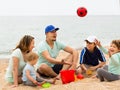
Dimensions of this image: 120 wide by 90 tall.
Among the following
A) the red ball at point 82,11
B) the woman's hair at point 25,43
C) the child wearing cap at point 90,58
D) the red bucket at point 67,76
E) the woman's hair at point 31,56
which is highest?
the red ball at point 82,11

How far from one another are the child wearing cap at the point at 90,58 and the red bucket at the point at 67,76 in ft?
2.07

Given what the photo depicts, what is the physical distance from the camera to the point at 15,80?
588 centimetres

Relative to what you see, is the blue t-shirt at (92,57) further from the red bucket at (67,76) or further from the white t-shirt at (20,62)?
the white t-shirt at (20,62)

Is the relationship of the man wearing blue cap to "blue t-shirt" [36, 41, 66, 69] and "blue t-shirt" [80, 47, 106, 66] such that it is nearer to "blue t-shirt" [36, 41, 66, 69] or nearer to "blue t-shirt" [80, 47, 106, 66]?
"blue t-shirt" [36, 41, 66, 69]

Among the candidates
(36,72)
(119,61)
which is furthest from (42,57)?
(119,61)

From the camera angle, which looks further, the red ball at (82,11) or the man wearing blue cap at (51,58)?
the red ball at (82,11)

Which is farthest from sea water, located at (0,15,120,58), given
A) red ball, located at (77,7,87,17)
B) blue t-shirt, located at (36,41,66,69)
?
blue t-shirt, located at (36,41,66,69)

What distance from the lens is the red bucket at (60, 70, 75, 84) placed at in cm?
591

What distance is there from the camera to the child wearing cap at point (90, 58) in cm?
661

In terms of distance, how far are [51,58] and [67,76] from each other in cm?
53

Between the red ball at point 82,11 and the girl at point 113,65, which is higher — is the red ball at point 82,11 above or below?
above

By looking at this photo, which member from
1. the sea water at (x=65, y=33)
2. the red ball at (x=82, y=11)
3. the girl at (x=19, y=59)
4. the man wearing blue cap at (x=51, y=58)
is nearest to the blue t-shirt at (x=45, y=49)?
the man wearing blue cap at (x=51, y=58)

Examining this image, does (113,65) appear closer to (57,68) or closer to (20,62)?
(57,68)

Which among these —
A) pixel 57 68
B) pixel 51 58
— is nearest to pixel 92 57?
pixel 57 68
